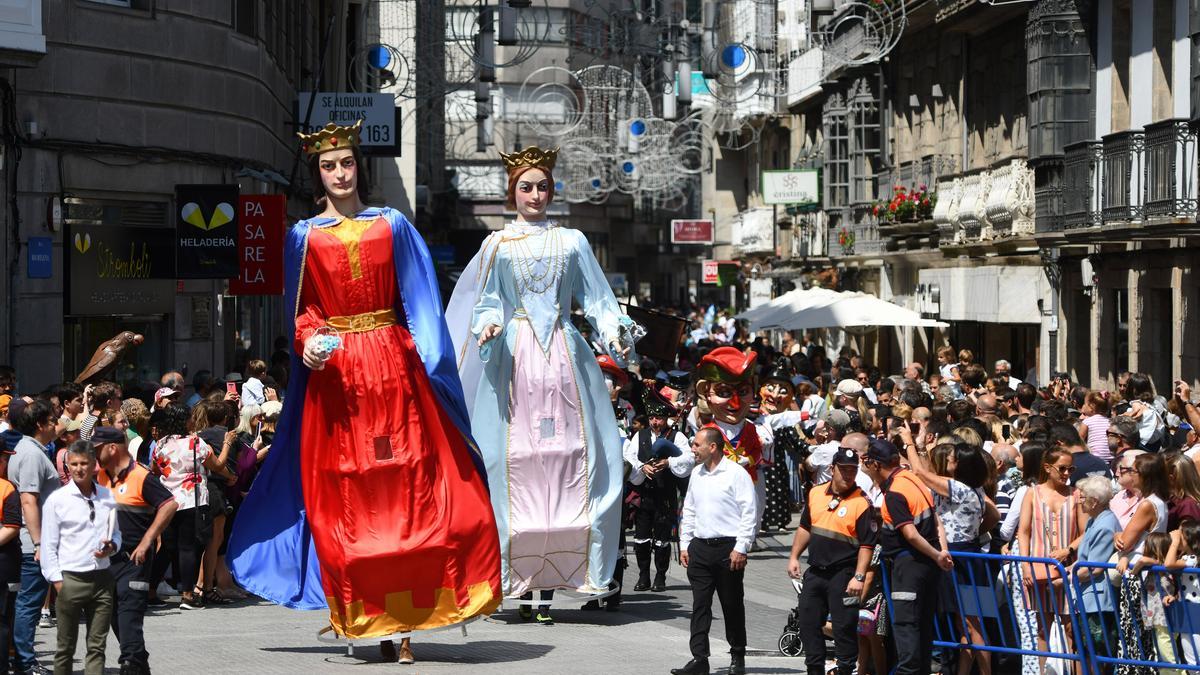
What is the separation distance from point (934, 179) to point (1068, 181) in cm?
897

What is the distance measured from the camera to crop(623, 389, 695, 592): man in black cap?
1348 cm

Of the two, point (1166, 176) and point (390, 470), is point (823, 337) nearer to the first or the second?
point (1166, 176)

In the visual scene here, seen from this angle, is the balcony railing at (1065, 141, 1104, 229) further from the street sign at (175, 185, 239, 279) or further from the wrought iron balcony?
the street sign at (175, 185, 239, 279)

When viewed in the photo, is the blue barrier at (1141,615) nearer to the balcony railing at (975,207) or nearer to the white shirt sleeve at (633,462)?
the white shirt sleeve at (633,462)

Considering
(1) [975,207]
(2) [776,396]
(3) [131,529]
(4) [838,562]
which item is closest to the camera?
(3) [131,529]

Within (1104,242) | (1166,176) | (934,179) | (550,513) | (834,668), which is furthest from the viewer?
(934,179)

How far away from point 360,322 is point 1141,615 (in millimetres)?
4119

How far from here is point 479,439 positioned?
11.5 metres

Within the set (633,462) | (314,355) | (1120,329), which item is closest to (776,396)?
(633,462)

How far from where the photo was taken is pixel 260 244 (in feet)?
61.3

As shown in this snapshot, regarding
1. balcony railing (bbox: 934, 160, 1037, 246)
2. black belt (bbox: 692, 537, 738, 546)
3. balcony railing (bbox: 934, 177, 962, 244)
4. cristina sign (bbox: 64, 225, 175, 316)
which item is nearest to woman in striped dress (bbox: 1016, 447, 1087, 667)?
black belt (bbox: 692, 537, 738, 546)

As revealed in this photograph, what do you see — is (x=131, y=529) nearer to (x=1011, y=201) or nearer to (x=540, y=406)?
(x=540, y=406)

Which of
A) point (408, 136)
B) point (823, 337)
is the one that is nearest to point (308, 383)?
point (823, 337)

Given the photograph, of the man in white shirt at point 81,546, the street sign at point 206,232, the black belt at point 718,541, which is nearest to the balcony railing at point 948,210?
the street sign at point 206,232
